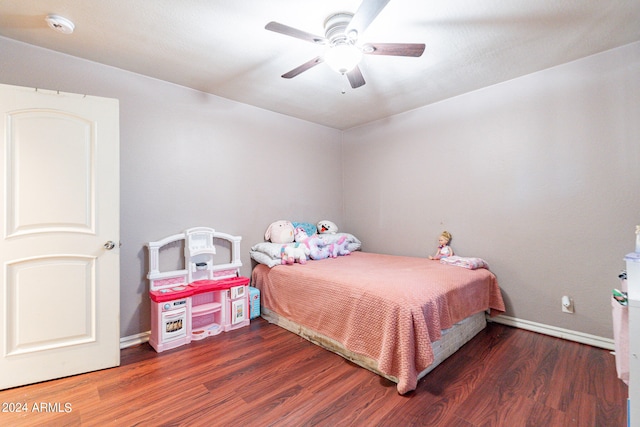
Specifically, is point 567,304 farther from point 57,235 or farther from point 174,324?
point 57,235

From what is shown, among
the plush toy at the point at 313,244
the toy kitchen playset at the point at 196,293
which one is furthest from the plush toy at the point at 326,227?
the toy kitchen playset at the point at 196,293

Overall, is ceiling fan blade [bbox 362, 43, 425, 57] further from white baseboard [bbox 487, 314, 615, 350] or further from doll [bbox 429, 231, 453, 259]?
white baseboard [bbox 487, 314, 615, 350]

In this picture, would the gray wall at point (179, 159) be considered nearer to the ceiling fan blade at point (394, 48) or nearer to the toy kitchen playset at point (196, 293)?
the toy kitchen playset at point (196, 293)

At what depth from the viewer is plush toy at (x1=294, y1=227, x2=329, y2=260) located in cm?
320

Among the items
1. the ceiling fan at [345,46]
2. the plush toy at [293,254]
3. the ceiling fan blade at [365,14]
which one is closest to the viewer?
the ceiling fan blade at [365,14]

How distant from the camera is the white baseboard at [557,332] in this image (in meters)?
2.31

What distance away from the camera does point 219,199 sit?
3057 mm

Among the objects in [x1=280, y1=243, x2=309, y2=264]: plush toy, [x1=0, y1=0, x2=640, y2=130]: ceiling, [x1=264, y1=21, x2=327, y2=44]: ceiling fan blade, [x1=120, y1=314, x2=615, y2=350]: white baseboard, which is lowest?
[x1=120, y1=314, x2=615, y2=350]: white baseboard

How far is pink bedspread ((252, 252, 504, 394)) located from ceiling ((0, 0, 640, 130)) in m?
1.82

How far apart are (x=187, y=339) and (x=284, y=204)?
1.85 metres

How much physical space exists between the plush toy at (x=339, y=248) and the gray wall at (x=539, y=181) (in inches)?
28.5

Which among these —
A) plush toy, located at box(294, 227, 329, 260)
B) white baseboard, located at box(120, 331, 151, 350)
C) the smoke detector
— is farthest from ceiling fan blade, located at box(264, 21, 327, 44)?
white baseboard, located at box(120, 331, 151, 350)

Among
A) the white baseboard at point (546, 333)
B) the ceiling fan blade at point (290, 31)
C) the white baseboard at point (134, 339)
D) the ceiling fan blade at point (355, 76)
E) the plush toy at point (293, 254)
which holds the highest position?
the ceiling fan blade at point (290, 31)

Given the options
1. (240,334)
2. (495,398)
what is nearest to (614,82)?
(495,398)
